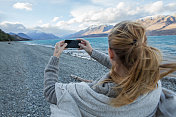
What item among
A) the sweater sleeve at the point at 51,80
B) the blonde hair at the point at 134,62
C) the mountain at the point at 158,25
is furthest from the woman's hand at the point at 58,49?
the mountain at the point at 158,25

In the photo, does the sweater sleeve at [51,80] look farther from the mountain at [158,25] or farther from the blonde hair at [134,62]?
the mountain at [158,25]

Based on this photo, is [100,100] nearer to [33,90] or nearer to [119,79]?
[119,79]

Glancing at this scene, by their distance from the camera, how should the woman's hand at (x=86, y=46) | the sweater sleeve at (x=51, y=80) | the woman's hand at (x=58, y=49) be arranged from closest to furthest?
the sweater sleeve at (x=51, y=80) < the woman's hand at (x=58, y=49) < the woman's hand at (x=86, y=46)

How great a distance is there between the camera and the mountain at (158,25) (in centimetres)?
146

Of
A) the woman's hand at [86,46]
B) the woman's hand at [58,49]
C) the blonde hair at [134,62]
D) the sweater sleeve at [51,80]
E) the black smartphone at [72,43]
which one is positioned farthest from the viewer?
the woman's hand at [86,46]

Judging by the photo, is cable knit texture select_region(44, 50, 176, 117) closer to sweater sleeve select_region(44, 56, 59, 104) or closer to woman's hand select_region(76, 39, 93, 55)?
sweater sleeve select_region(44, 56, 59, 104)

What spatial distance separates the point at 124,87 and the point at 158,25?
290 ft

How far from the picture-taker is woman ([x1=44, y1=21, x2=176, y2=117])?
3.44 feet

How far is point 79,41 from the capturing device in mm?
1765

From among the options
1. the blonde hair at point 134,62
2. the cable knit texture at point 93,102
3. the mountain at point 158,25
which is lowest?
the cable knit texture at point 93,102

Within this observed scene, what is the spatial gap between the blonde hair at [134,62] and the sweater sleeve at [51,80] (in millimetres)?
510

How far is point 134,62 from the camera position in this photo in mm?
1065

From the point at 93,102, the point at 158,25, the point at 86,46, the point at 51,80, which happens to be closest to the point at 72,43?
the point at 86,46

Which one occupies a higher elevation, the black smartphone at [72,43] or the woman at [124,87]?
the black smartphone at [72,43]
